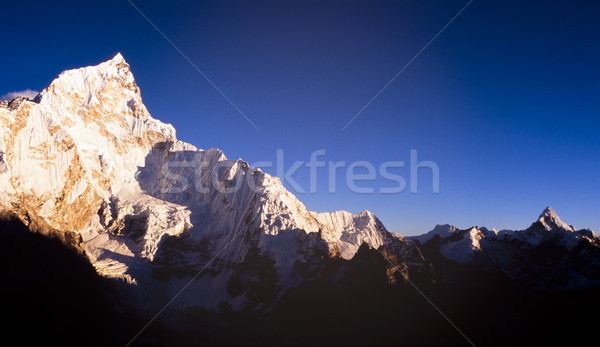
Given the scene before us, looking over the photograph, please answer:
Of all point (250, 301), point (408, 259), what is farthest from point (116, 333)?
point (408, 259)

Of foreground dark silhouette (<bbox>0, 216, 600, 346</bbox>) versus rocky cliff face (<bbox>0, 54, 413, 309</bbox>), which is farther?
rocky cliff face (<bbox>0, 54, 413, 309</bbox>)

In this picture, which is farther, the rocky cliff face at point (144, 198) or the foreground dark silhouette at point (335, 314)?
the rocky cliff face at point (144, 198)

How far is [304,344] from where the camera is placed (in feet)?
398

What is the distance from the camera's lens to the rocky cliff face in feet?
423

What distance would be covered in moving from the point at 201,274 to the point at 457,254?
130 metres

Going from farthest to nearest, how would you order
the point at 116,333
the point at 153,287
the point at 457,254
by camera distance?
the point at 457,254
the point at 153,287
the point at 116,333

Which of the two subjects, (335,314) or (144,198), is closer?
(335,314)

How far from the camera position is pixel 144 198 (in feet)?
554

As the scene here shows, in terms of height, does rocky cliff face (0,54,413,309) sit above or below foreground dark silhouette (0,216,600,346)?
above

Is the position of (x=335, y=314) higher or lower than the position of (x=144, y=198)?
lower

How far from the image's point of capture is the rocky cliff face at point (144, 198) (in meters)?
129

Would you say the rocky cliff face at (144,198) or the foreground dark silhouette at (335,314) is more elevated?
the rocky cliff face at (144,198)

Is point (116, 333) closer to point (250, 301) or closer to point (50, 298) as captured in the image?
point (50, 298)

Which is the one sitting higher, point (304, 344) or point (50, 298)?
point (50, 298)
